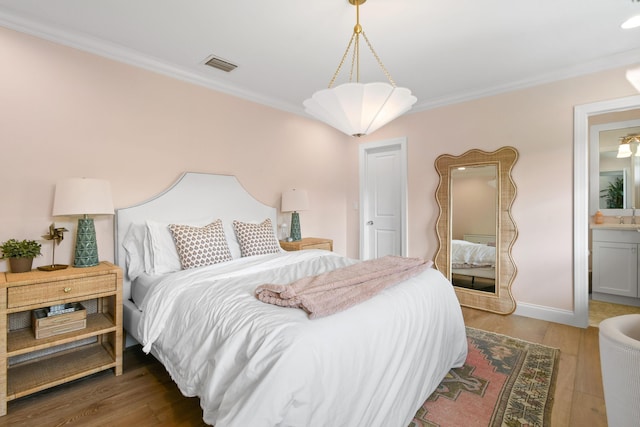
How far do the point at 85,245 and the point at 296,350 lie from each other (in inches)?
74.5

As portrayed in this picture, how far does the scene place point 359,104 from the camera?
1946 mm

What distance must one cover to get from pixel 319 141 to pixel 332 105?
2422mm

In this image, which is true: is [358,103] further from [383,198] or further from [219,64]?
[383,198]

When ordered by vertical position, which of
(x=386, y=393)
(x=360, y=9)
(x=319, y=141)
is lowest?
(x=386, y=393)

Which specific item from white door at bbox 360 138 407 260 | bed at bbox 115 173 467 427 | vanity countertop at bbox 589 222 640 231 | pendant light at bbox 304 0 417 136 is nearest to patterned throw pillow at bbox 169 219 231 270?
bed at bbox 115 173 467 427

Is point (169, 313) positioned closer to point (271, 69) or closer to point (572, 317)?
point (271, 69)

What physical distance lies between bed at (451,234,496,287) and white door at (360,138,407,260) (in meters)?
0.66

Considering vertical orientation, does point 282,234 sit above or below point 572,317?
above

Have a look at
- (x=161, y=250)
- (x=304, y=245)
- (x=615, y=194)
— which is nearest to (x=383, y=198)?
(x=304, y=245)

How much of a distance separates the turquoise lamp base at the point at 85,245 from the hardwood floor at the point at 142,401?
795mm

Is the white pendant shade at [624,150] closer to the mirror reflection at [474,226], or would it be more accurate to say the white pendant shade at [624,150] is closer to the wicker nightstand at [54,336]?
the mirror reflection at [474,226]

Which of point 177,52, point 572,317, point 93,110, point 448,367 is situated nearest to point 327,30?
point 177,52

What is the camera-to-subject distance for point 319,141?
4.41 meters

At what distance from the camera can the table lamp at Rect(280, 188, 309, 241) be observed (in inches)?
146
